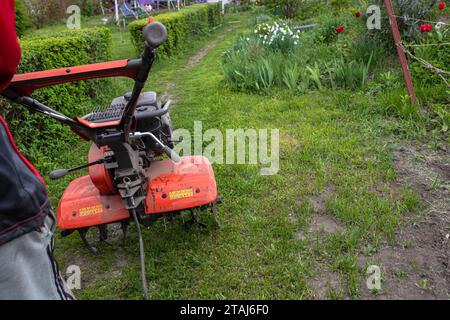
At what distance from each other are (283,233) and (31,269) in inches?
71.3

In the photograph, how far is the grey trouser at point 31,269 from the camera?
3.85 ft

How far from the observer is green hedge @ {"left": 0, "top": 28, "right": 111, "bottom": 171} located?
4.03m

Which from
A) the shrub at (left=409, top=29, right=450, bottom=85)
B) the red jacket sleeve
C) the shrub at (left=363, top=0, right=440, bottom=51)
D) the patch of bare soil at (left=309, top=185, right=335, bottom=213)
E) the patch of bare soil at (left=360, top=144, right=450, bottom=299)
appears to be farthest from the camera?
the shrub at (left=363, top=0, right=440, bottom=51)

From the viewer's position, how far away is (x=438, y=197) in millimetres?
2936

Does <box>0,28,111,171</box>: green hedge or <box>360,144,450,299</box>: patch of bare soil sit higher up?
<box>0,28,111,171</box>: green hedge

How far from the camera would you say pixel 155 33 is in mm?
1398

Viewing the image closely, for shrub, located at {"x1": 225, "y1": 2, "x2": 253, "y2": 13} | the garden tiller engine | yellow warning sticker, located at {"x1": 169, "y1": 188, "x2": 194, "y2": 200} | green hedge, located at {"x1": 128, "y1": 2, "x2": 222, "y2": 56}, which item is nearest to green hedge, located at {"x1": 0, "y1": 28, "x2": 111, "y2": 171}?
the garden tiller engine

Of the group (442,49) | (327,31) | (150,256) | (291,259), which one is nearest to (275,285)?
(291,259)

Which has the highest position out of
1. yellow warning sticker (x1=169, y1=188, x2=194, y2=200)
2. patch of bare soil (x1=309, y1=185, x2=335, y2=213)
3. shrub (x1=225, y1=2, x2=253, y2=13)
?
shrub (x1=225, y1=2, x2=253, y2=13)

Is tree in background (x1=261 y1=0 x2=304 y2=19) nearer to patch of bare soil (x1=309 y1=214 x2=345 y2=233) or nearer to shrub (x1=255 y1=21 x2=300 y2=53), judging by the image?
shrub (x1=255 y1=21 x2=300 y2=53)

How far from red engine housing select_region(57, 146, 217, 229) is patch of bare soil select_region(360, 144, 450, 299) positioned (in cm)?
111

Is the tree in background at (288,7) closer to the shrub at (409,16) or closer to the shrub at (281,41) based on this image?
the shrub at (281,41)

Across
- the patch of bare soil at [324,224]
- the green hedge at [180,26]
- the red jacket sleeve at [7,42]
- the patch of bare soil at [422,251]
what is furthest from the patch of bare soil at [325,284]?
the green hedge at [180,26]

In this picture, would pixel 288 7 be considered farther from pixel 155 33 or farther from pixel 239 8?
pixel 155 33
